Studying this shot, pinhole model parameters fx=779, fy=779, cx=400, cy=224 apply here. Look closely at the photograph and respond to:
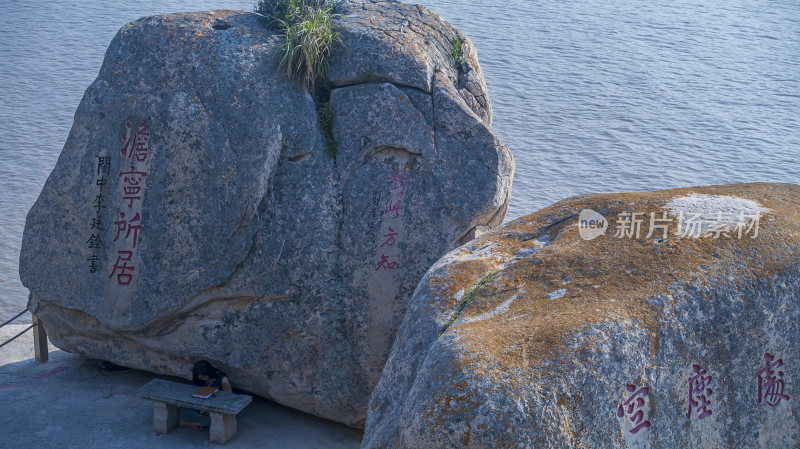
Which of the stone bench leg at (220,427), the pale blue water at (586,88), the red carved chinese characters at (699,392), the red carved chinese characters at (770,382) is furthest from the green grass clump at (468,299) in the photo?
the pale blue water at (586,88)

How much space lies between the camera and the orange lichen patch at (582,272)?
18.4ft

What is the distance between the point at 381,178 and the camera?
9906 mm

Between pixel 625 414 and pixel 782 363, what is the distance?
1.85m

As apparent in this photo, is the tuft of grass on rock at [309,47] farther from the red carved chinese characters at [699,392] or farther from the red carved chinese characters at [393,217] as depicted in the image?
the red carved chinese characters at [699,392]

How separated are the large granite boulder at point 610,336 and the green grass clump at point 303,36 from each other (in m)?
4.08

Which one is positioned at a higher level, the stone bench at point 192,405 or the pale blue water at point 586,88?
the pale blue water at point 586,88

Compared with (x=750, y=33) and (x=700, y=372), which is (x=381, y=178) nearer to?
(x=700, y=372)

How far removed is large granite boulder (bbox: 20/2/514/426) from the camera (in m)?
9.73

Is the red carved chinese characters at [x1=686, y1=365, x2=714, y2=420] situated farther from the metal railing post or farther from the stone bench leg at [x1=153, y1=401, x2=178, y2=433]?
the metal railing post

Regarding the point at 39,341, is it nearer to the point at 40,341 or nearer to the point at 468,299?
the point at 40,341

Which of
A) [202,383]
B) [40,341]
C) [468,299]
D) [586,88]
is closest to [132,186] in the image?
[202,383]

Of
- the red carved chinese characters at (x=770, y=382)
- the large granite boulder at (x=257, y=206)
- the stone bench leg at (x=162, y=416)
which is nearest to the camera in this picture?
the red carved chinese characters at (x=770, y=382)

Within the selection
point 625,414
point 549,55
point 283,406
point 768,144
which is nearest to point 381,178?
point 283,406

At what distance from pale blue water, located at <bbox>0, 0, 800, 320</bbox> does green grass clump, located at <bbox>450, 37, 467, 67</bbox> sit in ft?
18.9
